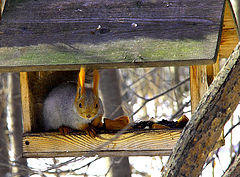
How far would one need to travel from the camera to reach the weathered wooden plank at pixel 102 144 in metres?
2.74

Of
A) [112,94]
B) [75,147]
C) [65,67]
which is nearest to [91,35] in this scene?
[65,67]

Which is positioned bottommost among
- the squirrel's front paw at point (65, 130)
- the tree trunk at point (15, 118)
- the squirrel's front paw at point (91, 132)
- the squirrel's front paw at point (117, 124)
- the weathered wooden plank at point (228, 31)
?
the tree trunk at point (15, 118)

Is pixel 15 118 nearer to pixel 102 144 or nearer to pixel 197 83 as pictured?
pixel 102 144

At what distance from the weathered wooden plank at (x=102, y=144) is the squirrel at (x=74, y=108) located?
7 cm

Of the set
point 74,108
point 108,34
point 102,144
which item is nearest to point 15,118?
point 74,108

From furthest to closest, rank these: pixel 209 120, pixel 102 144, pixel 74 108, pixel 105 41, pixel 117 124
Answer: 1. pixel 74 108
2. pixel 117 124
3. pixel 102 144
4. pixel 105 41
5. pixel 209 120

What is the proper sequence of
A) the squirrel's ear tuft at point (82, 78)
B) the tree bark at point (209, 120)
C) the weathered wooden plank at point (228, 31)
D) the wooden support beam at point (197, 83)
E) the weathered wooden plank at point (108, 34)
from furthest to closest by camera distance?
the weathered wooden plank at point (228, 31) → the squirrel's ear tuft at point (82, 78) → the wooden support beam at point (197, 83) → the weathered wooden plank at point (108, 34) → the tree bark at point (209, 120)

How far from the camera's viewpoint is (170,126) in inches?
115

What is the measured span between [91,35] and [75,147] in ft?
2.40

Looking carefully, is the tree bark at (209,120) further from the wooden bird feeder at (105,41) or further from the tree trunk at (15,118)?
the tree trunk at (15,118)

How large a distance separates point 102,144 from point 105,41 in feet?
2.15

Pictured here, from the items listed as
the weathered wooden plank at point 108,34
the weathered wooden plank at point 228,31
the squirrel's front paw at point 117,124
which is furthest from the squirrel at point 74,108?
the weathered wooden plank at point 228,31

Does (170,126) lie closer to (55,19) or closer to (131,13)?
(131,13)

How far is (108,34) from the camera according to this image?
264 cm
